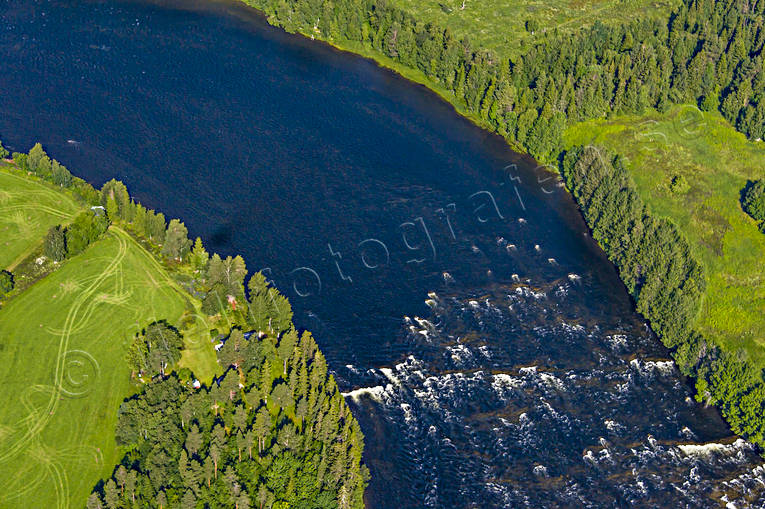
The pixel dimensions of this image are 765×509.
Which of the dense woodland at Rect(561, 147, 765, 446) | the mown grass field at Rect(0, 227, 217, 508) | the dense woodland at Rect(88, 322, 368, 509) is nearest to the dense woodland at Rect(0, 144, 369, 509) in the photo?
the dense woodland at Rect(88, 322, 368, 509)

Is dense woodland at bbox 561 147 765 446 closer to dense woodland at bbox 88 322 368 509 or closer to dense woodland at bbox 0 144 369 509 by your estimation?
dense woodland at bbox 88 322 368 509

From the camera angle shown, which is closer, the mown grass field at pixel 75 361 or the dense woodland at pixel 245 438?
the dense woodland at pixel 245 438

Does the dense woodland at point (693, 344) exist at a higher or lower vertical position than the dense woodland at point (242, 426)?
higher

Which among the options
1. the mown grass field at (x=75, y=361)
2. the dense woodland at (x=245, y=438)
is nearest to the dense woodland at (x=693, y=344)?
the dense woodland at (x=245, y=438)

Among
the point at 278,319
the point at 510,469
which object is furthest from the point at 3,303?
the point at 510,469

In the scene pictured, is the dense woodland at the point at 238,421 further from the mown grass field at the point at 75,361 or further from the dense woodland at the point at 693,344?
the dense woodland at the point at 693,344

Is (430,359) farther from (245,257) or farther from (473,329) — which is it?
(245,257)
